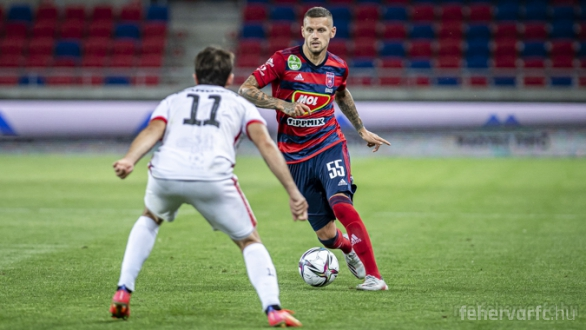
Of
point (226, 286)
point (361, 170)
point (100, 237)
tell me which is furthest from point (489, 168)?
point (226, 286)

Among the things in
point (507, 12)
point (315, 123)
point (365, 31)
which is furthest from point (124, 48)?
point (315, 123)

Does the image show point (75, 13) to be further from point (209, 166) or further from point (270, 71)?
point (209, 166)

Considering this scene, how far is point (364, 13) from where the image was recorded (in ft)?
99.3

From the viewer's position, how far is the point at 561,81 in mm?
24719

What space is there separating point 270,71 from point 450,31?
75.1 ft

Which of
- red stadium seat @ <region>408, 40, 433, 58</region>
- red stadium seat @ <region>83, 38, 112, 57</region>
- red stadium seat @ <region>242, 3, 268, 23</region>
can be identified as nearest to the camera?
red stadium seat @ <region>408, 40, 433, 58</region>

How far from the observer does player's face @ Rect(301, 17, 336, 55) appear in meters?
6.89

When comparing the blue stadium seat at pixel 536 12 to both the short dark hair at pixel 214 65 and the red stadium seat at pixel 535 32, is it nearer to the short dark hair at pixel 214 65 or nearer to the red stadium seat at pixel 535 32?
the red stadium seat at pixel 535 32

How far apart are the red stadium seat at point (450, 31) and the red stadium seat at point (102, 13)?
12490 mm

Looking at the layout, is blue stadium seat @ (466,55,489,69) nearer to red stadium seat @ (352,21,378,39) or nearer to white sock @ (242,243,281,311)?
red stadium seat @ (352,21,378,39)

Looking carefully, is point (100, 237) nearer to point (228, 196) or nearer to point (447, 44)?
point (228, 196)

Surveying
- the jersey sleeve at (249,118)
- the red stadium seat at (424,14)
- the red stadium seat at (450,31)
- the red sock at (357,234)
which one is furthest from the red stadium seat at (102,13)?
the jersey sleeve at (249,118)

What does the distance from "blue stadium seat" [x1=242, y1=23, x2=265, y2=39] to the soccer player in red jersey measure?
22.8 m

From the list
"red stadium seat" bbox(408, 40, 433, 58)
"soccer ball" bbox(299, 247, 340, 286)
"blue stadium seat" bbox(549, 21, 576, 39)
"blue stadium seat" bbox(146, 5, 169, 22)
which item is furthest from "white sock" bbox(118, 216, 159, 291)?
"blue stadium seat" bbox(146, 5, 169, 22)
